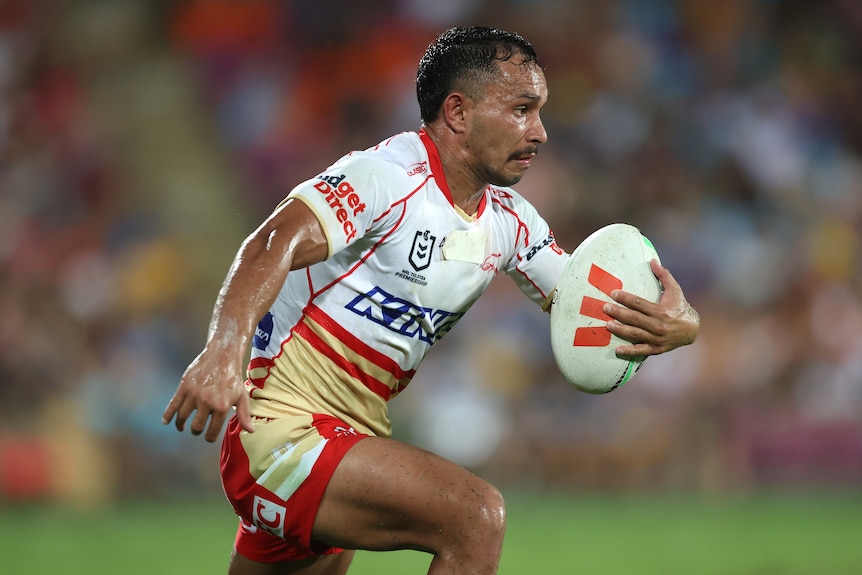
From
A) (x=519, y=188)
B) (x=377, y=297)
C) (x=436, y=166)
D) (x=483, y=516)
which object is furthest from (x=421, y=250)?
(x=519, y=188)

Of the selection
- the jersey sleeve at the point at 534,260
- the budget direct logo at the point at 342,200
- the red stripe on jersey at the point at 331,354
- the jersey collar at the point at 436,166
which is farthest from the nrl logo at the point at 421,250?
the jersey sleeve at the point at 534,260

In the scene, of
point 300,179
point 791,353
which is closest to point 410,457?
point 791,353

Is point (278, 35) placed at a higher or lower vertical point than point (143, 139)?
higher

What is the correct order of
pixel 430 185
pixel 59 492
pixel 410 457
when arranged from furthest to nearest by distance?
1. pixel 59 492
2. pixel 430 185
3. pixel 410 457

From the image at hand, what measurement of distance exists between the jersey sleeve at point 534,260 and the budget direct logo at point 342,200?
36.8 inches

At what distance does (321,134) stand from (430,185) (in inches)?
356

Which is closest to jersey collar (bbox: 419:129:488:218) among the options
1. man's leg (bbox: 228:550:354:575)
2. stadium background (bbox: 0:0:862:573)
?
man's leg (bbox: 228:550:354:575)

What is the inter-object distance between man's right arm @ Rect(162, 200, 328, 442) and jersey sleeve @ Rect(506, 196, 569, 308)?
109 centimetres

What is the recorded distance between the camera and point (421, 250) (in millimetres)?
3861

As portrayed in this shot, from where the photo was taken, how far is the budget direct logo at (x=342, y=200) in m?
3.54

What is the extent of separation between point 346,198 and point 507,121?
0.74 metres

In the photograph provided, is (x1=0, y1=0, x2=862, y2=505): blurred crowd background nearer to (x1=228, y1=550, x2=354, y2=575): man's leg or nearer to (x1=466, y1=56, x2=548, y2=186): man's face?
(x1=228, y1=550, x2=354, y2=575): man's leg

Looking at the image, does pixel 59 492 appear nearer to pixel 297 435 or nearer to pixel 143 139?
pixel 143 139

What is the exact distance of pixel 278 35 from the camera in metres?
13.6
